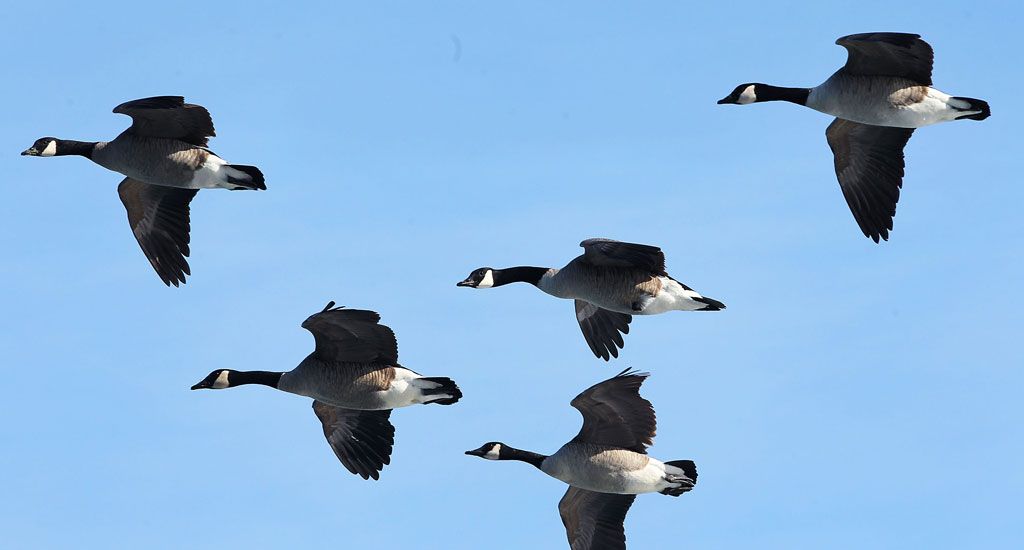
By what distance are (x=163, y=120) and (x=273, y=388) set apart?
4076 millimetres

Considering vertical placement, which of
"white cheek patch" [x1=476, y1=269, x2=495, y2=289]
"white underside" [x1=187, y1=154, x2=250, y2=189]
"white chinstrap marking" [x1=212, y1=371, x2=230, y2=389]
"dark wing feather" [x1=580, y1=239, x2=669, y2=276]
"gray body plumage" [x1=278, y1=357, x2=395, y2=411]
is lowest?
"gray body plumage" [x1=278, y1=357, x2=395, y2=411]

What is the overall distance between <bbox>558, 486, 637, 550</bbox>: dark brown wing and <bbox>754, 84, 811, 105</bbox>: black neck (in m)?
5.90

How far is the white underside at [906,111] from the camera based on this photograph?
71.2ft

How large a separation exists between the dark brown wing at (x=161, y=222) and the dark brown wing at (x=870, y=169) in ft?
31.5

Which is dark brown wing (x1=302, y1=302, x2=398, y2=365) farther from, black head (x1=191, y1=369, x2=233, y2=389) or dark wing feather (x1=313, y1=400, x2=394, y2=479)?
black head (x1=191, y1=369, x2=233, y2=389)

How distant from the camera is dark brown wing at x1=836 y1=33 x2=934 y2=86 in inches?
821

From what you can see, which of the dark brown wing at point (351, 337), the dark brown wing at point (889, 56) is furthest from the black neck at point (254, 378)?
the dark brown wing at point (889, 56)

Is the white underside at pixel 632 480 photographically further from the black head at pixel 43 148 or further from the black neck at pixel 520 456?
the black head at pixel 43 148

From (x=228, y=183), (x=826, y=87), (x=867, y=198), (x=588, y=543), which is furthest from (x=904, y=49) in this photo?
(x=228, y=183)

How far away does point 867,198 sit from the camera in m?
23.1

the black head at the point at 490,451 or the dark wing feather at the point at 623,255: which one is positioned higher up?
the dark wing feather at the point at 623,255

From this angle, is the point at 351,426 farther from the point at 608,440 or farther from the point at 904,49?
the point at 904,49

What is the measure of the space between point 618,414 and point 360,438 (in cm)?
446

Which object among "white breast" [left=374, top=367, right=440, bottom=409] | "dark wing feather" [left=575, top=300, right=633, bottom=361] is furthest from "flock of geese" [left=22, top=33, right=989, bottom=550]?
"dark wing feather" [left=575, top=300, right=633, bottom=361]
